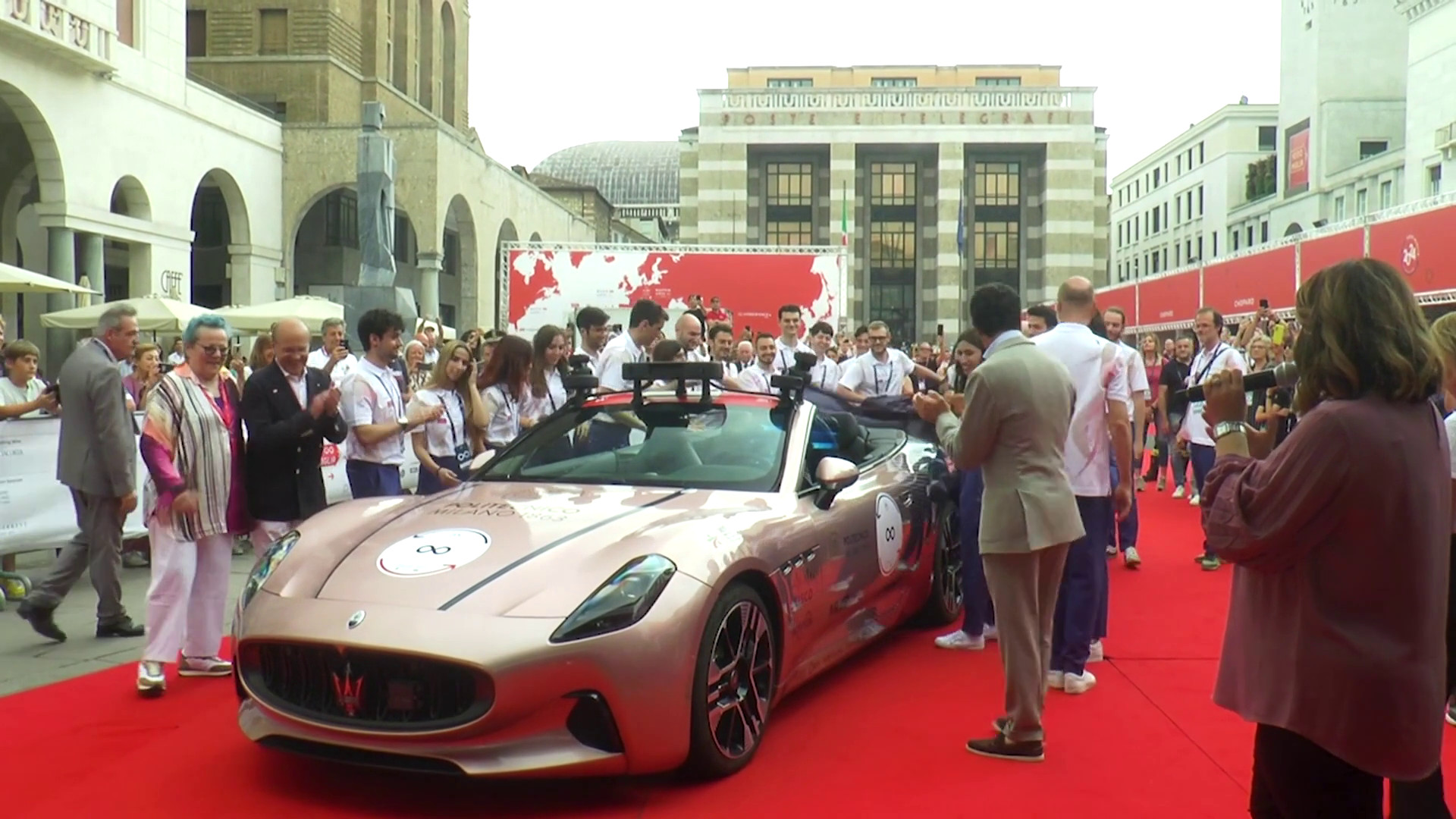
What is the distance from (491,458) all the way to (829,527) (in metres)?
1.64

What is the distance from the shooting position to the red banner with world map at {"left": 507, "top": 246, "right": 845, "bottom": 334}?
2591 centimetres

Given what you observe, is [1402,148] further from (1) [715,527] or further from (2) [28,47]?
(1) [715,527]

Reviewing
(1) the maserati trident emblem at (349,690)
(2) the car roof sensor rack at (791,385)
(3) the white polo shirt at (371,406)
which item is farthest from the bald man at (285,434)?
(1) the maserati trident emblem at (349,690)

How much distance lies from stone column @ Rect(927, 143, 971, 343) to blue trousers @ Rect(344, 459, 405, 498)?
56.8 meters

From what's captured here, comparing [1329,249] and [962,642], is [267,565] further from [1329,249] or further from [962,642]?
[1329,249]

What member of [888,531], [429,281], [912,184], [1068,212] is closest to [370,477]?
[888,531]

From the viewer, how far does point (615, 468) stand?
546 centimetres

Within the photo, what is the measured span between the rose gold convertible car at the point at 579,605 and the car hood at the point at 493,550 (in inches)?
0.4

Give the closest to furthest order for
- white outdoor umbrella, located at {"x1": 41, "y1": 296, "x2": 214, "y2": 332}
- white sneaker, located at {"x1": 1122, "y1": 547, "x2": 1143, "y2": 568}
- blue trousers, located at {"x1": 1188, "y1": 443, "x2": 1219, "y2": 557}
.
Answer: white sneaker, located at {"x1": 1122, "y1": 547, "x2": 1143, "y2": 568} → blue trousers, located at {"x1": 1188, "y1": 443, "x2": 1219, "y2": 557} → white outdoor umbrella, located at {"x1": 41, "y1": 296, "x2": 214, "y2": 332}

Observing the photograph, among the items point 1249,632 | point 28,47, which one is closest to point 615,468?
point 1249,632

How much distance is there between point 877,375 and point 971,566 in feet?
13.0

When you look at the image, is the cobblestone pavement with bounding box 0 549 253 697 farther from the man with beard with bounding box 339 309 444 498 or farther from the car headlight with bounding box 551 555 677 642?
the car headlight with bounding box 551 555 677 642

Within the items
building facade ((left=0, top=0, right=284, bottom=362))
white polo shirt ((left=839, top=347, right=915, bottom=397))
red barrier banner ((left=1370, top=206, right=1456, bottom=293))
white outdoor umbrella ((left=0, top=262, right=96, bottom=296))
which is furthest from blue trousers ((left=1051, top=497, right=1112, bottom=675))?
building facade ((left=0, top=0, right=284, bottom=362))

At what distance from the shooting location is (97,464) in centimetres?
662
